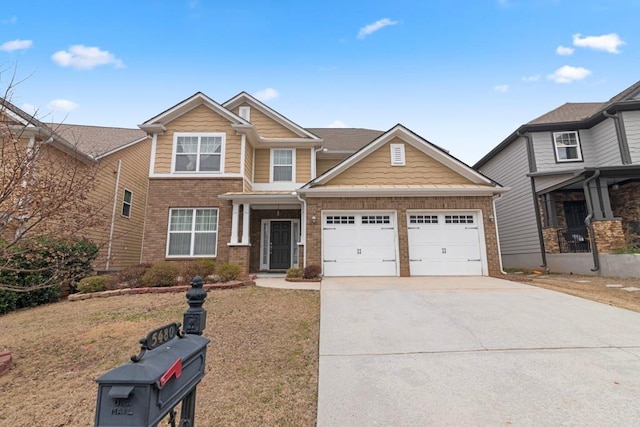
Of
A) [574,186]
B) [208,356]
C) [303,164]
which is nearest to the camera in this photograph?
[208,356]

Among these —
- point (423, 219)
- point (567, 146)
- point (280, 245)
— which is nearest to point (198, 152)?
point (280, 245)

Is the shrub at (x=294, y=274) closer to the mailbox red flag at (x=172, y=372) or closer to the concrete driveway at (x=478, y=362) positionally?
the concrete driveway at (x=478, y=362)

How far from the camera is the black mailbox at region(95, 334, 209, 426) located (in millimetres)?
1113

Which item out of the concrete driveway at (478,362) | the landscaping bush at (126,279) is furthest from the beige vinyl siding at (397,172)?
the landscaping bush at (126,279)

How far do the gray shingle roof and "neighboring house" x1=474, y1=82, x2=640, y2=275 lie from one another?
706cm

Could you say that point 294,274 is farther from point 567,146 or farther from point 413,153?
point 567,146

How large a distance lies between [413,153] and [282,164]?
5634 mm

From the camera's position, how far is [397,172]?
11352mm

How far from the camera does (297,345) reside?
4297 mm

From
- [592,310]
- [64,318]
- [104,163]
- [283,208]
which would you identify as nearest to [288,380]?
[64,318]

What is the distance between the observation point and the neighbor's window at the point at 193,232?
11047 millimetres

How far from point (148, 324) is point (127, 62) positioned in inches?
433

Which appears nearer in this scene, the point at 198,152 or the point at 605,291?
the point at 605,291

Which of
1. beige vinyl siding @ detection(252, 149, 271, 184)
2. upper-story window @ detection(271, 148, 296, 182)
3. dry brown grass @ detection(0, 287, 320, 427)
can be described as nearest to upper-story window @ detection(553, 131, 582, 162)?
upper-story window @ detection(271, 148, 296, 182)
